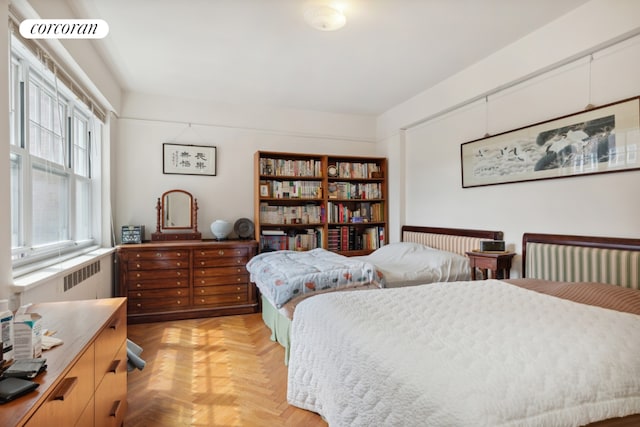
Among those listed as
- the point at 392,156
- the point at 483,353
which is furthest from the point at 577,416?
the point at 392,156

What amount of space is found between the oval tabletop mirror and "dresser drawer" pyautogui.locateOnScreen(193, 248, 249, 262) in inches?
13.8

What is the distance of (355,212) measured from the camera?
463 centimetres

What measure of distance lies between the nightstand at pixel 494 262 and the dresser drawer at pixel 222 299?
2.48 m

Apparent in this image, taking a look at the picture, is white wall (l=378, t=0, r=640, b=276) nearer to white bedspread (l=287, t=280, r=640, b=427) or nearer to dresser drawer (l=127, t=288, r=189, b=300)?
white bedspread (l=287, t=280, r=640, b=427)

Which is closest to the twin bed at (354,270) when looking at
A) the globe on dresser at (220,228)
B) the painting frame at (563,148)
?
the painting frame at (563,148)

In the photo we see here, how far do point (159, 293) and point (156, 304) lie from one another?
117mm

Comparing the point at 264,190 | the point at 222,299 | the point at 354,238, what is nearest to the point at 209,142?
the point at 264,190

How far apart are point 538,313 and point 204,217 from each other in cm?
363

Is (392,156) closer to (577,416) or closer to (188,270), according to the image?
(188,270)

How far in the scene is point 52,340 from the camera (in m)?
1.14

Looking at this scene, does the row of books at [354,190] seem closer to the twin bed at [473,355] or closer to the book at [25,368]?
the twin bed at [473,355]

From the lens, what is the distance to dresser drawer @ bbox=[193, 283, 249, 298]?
12.0 ft

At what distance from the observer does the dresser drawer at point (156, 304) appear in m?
3.42

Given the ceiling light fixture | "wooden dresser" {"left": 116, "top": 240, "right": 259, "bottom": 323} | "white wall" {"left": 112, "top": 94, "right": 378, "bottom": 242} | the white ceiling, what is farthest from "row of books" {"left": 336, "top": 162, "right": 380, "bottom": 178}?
the ceiling light fixture
